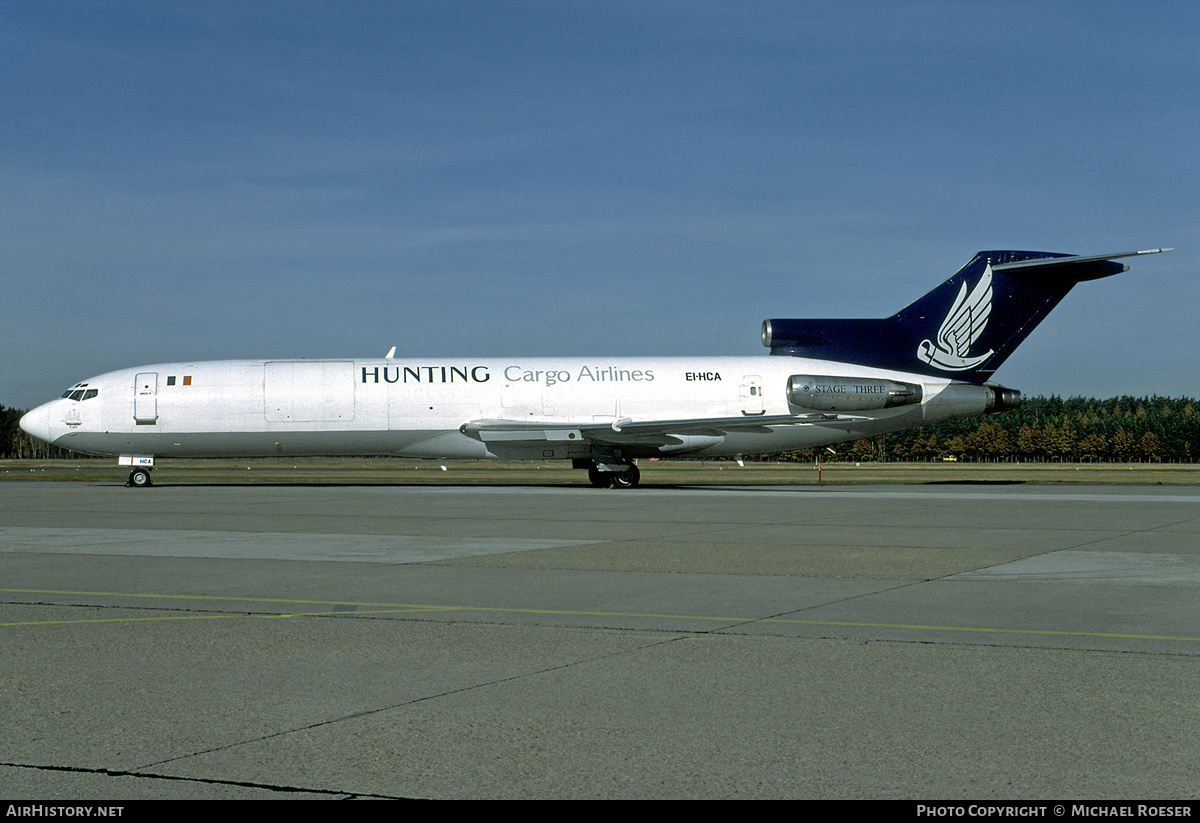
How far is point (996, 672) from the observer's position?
7.21m

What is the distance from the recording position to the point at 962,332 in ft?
118

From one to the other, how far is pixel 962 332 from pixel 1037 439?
146 metres

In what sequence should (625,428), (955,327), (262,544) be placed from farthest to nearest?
1. (955,327)
2. (625,428)
3. (262,544)

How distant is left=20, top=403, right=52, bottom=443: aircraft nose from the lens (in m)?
34.3

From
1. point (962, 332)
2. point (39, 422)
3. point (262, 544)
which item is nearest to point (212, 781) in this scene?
point (262, 544)

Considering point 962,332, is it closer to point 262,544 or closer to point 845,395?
point 845,395

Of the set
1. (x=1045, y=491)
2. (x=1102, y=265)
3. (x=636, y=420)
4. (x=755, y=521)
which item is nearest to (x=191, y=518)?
(x=755, y=521)

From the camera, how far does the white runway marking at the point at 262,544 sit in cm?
1475

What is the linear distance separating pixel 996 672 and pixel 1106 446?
172913mm

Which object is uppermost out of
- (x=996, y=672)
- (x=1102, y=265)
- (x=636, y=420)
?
(x=1102, y=265)

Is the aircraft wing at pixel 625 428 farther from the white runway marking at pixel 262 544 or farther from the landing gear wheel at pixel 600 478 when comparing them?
the white runway marking at pixel 262 544

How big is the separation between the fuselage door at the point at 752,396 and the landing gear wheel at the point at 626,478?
13.3 ft
